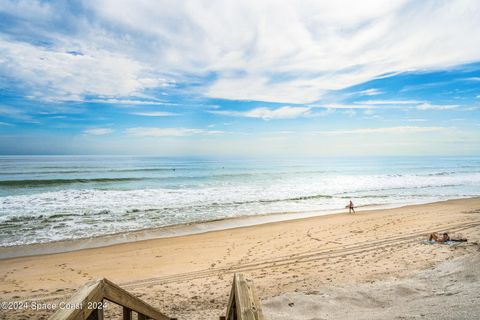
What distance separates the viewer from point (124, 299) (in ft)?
7.57

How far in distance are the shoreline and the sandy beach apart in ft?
2.24

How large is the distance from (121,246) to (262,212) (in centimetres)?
983

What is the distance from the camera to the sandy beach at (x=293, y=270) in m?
4.54

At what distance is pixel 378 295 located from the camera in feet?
16.0

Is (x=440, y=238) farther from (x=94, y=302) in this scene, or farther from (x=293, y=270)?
(x=94, y=302)

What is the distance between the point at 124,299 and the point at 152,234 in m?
11.8

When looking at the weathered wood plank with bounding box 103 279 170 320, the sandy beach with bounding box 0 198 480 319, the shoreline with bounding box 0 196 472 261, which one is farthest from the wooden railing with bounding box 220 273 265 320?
the shoreline with bounding box 0 196 472 261

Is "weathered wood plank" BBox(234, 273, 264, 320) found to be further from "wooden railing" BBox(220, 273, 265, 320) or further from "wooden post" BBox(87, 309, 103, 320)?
"wooden post" BBox(87, 309, 103, 320)

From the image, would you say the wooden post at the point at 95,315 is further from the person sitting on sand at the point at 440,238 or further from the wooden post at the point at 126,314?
the person sitting on sand at the point at 440,238

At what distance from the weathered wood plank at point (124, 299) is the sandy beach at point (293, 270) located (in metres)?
2.32

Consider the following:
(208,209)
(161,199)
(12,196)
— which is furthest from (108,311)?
(12,196)

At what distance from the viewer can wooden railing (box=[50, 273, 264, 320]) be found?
1594mm

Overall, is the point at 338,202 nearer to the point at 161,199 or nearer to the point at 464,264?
the point at 161,199

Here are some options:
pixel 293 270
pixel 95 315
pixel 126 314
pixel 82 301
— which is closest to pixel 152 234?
pixel 293 270
